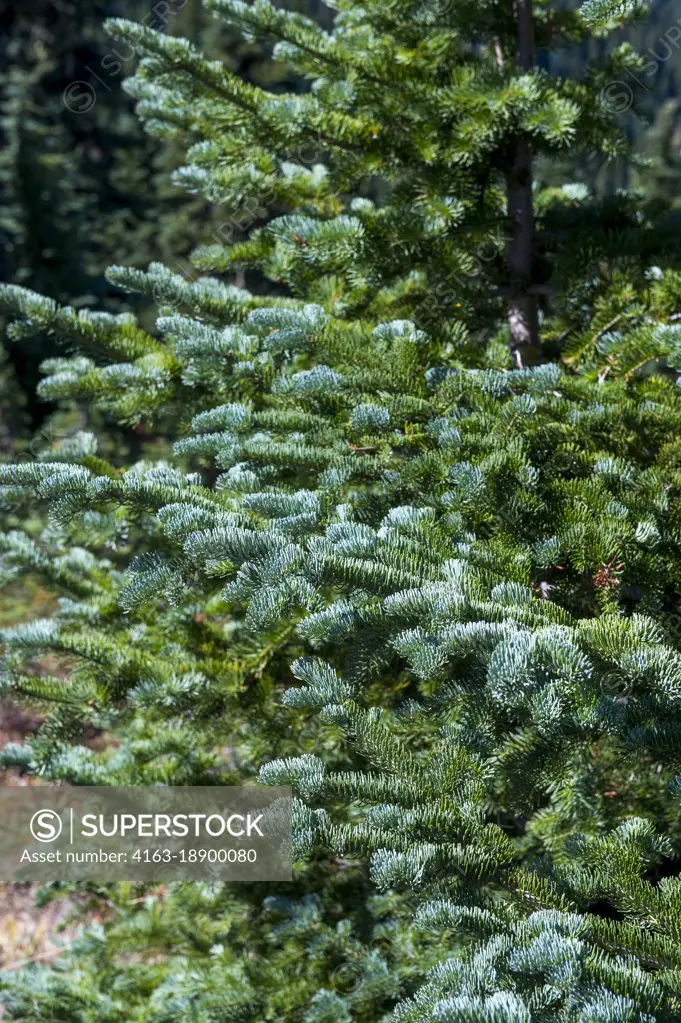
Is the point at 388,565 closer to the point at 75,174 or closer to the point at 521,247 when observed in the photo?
the point at 521,247

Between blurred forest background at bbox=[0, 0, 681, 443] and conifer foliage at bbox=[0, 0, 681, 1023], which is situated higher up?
blurred forest background at bbox=[0, 0, 681, 443]

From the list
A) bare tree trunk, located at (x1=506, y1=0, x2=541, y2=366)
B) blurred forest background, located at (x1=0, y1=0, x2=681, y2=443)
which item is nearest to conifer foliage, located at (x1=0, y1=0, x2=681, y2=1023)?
bare tree trunk, located at (x1=506, y1=0, x2=541, y2=366)

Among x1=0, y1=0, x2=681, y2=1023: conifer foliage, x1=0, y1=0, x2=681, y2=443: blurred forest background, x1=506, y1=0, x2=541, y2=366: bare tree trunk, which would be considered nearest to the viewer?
x1=0, y1=0, x2=681, y2=1023: conifer foliage

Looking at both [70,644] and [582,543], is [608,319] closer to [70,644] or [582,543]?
[582,543]

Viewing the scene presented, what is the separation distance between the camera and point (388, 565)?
6.11ft

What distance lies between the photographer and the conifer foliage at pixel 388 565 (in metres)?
1.68

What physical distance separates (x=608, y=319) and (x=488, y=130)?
0.73 metres

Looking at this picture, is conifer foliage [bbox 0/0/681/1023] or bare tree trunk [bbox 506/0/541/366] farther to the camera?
bare tree trunk [bbox 506/0/541/366]

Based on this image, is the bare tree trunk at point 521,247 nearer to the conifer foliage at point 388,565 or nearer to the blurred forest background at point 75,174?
the conifer foliage at point 388,565

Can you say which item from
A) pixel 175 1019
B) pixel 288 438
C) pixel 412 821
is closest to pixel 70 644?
pixel 288 438

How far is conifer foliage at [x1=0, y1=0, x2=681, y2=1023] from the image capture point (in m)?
1.68

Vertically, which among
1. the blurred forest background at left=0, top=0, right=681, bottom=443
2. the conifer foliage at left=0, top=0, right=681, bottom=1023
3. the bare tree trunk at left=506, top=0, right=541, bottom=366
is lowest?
the conifer foliage at left=0, top=0, right=681, bottom=1023

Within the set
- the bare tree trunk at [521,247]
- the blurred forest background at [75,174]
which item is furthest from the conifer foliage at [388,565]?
the blurred forest background at [75,174]

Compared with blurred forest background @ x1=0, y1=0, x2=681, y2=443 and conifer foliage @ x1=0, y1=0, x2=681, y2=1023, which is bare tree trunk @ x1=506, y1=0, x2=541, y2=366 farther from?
blurred forest background @ x1=0, y1=0, x2=681, y2=443
